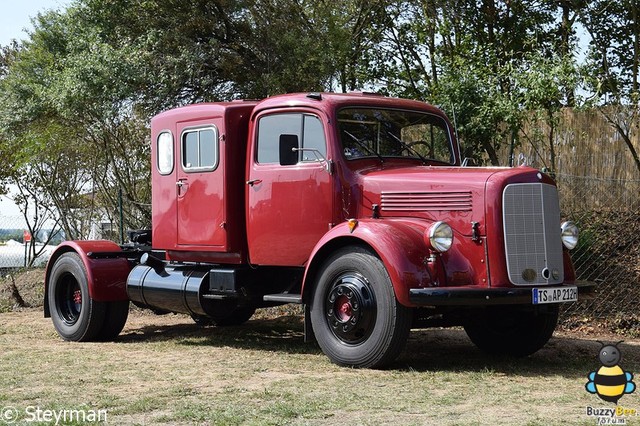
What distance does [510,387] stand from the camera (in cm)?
703

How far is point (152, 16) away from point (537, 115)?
6.58 m

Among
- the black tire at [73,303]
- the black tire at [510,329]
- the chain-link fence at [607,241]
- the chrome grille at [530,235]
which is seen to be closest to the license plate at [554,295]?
the chrome grille at [530,235]

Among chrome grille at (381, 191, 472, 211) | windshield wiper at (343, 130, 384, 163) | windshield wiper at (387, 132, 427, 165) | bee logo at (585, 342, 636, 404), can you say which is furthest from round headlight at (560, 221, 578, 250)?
windshield wiper at (343, 130, 384, 163)

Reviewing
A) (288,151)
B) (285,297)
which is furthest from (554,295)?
(288,151)

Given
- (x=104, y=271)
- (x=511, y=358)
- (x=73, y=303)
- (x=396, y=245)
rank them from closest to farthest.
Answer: (x=396, y=245) < (x=511, y=358) < (x=104, y=271) < (x=73, y=303)

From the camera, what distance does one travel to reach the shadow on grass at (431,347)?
812 cm

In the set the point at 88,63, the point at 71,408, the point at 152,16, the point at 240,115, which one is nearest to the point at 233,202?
the point at 240,115

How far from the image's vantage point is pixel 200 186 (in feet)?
31.9

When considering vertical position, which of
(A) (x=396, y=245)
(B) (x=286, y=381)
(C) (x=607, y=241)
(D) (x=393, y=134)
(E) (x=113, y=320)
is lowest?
(B) (x=286, y=381)

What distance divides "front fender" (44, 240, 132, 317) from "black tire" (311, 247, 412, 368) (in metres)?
3.15

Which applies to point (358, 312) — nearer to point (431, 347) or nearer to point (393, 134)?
point (431, 347)

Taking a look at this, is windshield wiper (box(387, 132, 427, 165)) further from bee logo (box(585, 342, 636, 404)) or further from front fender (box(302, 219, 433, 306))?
bee logo (box(585, 342, 636, 404))

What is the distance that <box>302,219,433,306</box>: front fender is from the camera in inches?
294

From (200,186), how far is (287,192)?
130 cm
